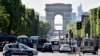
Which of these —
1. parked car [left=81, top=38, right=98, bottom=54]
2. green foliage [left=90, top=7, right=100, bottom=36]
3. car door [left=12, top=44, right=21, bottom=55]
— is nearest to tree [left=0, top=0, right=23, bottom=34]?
green foliage [left=90, top=7, right=100, bottom=36]

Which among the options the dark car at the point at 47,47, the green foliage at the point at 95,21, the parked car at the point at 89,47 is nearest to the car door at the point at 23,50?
the parked car at the point at 89,47

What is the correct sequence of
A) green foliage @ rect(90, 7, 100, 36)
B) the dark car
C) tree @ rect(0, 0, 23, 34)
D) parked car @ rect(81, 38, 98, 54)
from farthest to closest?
green foliage @ rect(90, 7, 100, 36) → tree @ rect(0, 0, 23, 34) → the dark car → parked car @ rect(81, 38, 98, 54)

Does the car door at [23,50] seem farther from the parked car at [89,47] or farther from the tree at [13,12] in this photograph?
the tree at [13,12]

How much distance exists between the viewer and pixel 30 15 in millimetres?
135625

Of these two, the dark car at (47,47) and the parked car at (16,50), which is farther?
the dark car at (47,47)

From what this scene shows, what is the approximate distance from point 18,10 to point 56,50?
53.9ft

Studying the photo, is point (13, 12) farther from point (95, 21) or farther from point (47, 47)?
point (95, 21)

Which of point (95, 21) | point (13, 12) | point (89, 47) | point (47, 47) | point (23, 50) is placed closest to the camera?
point (23, 50)

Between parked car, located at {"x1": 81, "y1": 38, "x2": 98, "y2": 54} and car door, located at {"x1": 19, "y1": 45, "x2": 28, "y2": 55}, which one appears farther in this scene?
parked car, located at {"x1": 81, "y1": 38, "x2": 98, "y2": 54}

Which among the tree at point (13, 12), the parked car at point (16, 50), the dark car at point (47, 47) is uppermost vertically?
the tree at point (13, 12)

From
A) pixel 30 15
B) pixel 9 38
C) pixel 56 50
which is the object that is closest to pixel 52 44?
pixel 56 50

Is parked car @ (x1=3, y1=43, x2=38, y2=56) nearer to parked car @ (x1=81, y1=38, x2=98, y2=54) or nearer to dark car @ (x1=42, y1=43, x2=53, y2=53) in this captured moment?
parked car @ (x1=81, y1=38, x2=98, y2=54)

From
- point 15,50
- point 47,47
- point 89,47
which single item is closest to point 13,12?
point 47,47

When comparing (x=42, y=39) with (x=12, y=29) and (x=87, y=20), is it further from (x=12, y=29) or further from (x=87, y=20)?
(x=87, y=20)
